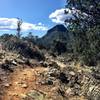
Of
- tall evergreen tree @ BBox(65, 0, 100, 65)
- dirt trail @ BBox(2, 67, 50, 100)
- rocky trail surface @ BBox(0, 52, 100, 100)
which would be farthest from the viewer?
tall evergreen tree @ BBox(65, 0, 100, 65)

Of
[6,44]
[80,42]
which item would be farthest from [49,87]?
[6,44]

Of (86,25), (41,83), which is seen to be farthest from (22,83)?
(86,25)

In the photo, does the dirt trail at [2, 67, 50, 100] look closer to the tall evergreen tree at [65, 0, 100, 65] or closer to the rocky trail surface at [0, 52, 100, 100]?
the rocky trail surface at [0, 52, 100, 100]

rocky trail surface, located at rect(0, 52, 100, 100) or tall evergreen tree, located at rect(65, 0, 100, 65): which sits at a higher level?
tall evergreen tree, located at rect(65, 0, 100, 65)

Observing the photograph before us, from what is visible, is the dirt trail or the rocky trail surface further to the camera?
the rocky trail surface

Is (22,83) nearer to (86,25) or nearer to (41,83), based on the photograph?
(41,83)

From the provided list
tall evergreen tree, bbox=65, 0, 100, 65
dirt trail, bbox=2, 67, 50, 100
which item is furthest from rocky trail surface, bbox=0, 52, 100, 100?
tall evergreen tree, bbox=65, 0, 100, 65

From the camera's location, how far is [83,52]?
94.2 feet

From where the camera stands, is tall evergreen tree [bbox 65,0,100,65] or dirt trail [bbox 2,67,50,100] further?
tall evergreen tree [bbox 65,0,100,65]

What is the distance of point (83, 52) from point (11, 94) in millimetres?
12128

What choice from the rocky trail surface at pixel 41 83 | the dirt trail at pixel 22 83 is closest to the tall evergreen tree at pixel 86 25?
the rocky trail surface at pixel 41 83

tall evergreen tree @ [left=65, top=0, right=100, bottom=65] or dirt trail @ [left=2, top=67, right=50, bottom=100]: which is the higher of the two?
tall evergreen tree @ [left=65, top=0, right=100, bottom=65]

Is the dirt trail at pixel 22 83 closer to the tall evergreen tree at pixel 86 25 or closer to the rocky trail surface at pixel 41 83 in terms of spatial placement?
A: the rocky trail surface at pixel 41 83

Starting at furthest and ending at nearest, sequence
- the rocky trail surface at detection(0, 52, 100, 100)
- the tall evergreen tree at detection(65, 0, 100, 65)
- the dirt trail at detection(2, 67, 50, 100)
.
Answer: the tall evergreen tree at detection(65, 0, 100, 65) < the rocky trail surface at detection(0, 52, 100, 100) < the dirt trail at detection(2, 67, 50, 100)
